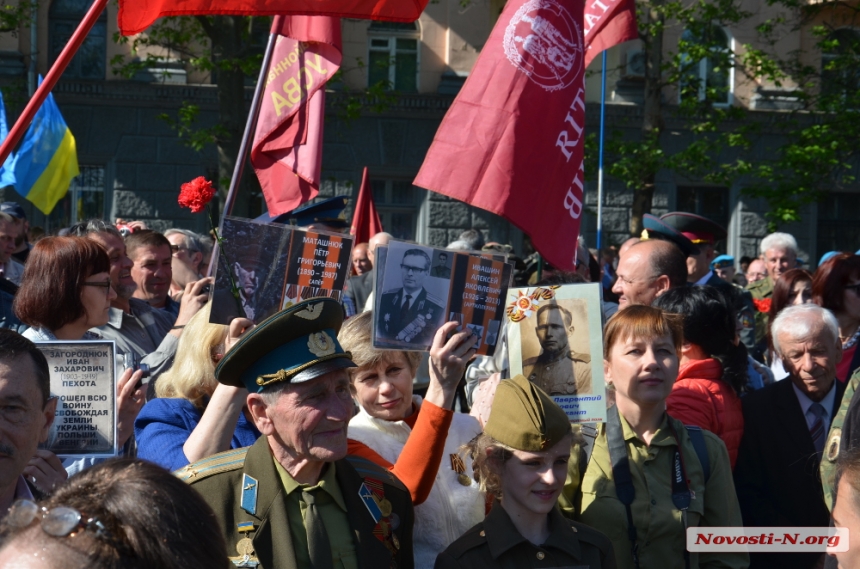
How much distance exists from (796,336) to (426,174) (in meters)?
1.80

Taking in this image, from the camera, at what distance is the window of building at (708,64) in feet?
51.5

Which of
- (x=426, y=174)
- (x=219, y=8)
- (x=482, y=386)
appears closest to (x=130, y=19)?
(x=219, y=8)

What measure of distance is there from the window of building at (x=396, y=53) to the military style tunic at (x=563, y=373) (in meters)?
16.8

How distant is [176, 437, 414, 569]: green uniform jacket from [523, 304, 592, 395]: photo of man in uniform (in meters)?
0.74

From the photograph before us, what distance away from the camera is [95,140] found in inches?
721

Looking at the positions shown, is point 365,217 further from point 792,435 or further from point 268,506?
point 268,506

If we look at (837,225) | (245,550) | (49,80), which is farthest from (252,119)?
(837,225)

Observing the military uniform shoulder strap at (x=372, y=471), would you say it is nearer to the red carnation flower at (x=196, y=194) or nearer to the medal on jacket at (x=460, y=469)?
the medal on jacket at (x=460, y=469)

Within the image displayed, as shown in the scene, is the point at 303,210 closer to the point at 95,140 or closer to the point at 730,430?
the point at 730,430

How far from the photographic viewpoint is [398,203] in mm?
20016

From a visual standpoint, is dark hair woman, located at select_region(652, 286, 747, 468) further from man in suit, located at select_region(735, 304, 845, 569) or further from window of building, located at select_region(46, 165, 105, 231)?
window of building, located at select_region(46, 165, 105, 231)

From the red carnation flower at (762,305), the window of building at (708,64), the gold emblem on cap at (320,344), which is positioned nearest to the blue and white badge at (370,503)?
the gold emblem on cap at (320,344)

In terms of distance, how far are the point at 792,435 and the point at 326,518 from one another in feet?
7.87

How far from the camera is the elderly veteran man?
8.79 feet
